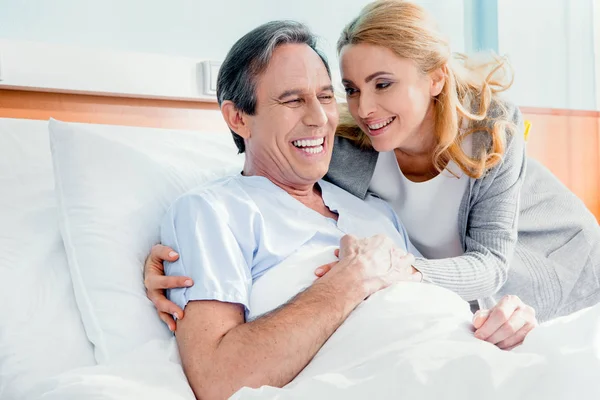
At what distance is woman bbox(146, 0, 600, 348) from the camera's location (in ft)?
5.43

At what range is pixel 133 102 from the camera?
1.97 metres

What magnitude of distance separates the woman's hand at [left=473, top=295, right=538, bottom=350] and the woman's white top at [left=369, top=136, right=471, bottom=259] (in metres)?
0.55

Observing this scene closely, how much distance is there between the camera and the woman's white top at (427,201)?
1741 mm

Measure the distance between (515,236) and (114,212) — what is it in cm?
95

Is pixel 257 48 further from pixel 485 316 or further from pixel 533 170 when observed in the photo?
pixel 533 170

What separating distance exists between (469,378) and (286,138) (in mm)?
763

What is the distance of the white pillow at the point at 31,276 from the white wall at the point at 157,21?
0.34m

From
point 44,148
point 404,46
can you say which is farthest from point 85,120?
point 404,46

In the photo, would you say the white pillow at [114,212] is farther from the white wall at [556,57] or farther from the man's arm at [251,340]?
the white wall at [556,57]

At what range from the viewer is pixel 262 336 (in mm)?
1137

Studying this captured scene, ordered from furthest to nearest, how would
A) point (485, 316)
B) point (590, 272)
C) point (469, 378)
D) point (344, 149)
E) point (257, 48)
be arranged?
point (590, 272), point (344, 149), point (257, 48), point (485, 316), point (469, 378)

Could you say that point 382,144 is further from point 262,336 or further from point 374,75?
point 262,336

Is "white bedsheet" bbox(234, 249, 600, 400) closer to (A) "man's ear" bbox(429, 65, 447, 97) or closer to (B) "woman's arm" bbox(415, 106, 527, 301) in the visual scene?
(B) "woman's arm" bbox(415, 106, 527, 301)

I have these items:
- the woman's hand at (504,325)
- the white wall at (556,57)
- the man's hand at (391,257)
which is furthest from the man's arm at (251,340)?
the white wall at (556,57)
